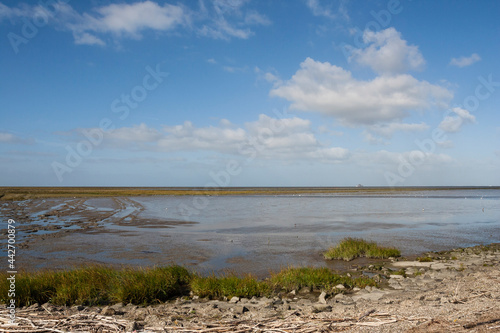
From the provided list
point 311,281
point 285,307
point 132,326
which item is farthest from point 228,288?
point 132,326

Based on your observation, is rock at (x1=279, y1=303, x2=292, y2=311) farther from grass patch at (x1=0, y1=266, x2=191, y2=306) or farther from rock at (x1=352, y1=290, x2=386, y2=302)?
grass patch at (x1=0, y1=266, x2=191, y2=306)

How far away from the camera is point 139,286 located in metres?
9.46

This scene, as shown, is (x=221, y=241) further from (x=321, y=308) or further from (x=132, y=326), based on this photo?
(x=132, y=326)

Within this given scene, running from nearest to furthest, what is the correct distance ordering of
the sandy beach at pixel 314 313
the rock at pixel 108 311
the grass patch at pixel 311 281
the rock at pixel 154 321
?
1. the sandy beach at pixel 314 313
2. the rock at pixel 154 321
3. the rock at pixel 108 311
4. the grass patch at pixel 311 281

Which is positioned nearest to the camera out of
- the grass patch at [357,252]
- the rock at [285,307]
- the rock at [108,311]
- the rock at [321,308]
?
the rock at [108,311]

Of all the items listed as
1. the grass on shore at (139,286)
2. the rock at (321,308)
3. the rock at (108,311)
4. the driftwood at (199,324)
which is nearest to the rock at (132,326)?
the driftwood at (199,324)

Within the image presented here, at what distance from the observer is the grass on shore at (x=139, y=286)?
9.23m

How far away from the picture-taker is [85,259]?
52.8 ft

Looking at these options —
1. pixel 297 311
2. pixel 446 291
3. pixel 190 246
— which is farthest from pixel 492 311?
pixel 190 246

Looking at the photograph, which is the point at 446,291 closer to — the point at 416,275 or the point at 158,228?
the point at 416,275

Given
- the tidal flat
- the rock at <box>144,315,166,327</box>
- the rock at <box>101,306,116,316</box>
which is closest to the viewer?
the rock at <box>144,315,166,327</box>

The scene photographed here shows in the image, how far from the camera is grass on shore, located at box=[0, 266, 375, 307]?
30.3 ft

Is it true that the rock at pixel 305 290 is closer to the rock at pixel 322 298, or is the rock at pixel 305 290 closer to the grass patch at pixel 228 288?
the rock at pixel 322 298

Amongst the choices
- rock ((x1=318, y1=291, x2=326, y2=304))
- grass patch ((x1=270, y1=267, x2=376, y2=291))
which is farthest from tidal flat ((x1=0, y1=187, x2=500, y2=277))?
rock ((x1=318, y1=291, x2=326, y2=304))
